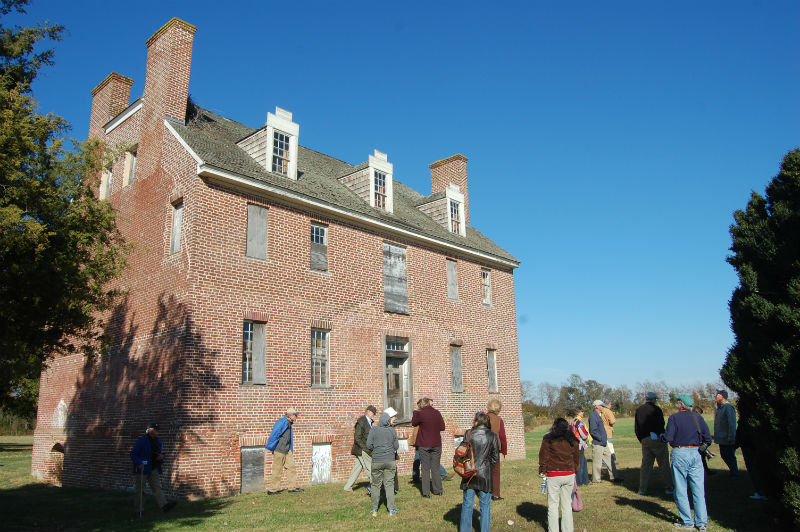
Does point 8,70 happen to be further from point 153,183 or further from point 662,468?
point 662,468

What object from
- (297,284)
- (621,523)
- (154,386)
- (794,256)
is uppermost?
(297,284)

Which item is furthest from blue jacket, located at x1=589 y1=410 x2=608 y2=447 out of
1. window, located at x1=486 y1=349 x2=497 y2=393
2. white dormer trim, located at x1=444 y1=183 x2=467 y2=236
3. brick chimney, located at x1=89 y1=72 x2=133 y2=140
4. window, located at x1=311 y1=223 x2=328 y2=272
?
brick chimney, located at x1=89 y1=72 x2=133 y2=140

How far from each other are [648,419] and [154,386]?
1124cm

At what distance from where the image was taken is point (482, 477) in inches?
320

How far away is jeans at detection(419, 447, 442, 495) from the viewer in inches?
487

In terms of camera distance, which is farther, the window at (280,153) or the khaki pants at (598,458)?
the window at (280,153)

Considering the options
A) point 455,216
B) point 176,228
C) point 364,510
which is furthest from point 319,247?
point 364,510

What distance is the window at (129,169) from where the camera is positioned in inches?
720

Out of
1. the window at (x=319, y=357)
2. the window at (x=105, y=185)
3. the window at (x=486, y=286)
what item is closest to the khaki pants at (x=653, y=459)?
the window at (x=319, y=357)

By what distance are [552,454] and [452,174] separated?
20.7 metres

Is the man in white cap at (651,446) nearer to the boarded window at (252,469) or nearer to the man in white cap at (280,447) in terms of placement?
the man in white cap at (280,447)

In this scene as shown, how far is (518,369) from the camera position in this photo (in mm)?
24797

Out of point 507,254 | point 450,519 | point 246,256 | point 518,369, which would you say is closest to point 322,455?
point 246,256

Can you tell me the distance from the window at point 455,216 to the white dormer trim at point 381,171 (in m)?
4.00
